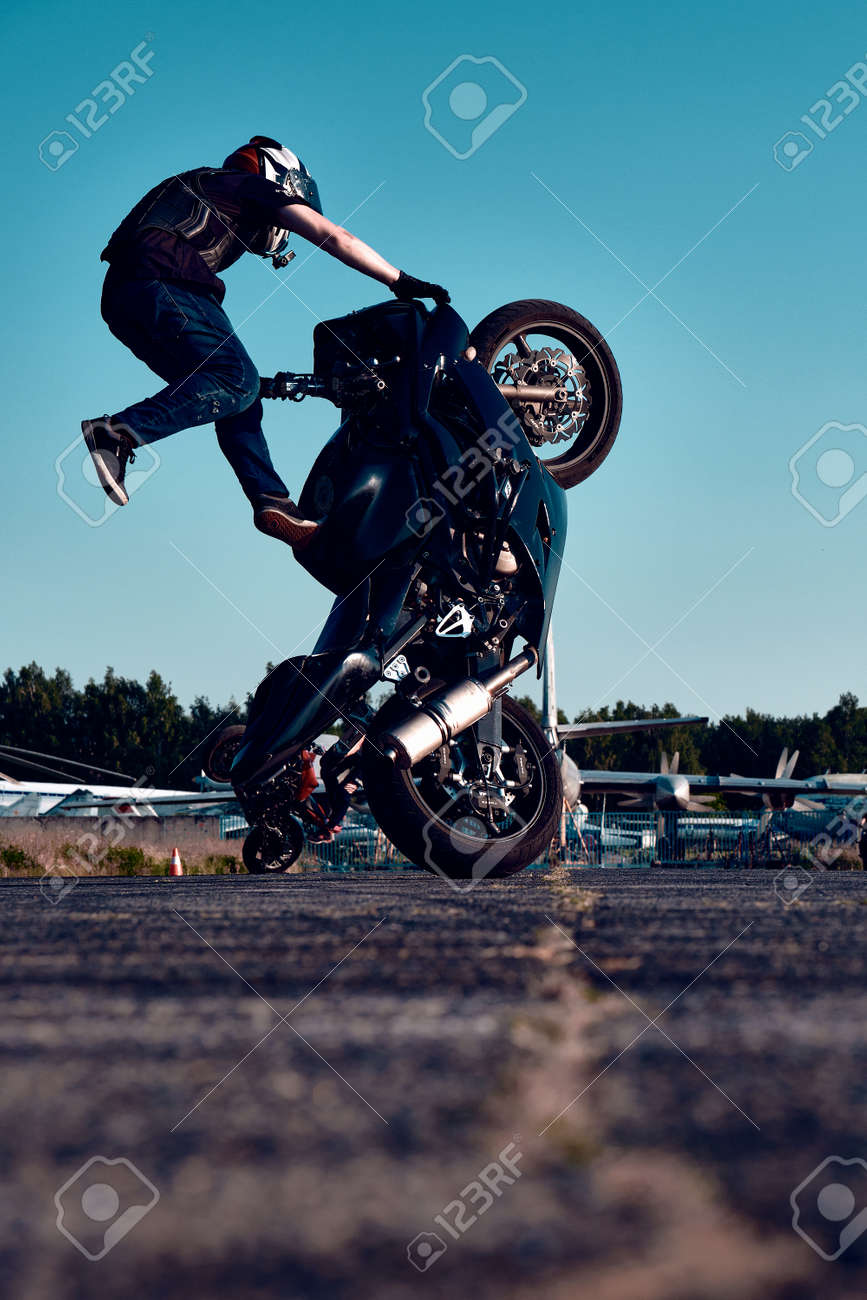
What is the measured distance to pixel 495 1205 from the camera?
0.36 meters

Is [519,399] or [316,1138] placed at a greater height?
[519,399]

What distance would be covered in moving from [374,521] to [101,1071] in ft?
10.1

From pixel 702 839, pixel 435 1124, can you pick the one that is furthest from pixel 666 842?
pixel 435 1124

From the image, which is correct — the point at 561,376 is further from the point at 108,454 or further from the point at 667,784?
the point at 667,784

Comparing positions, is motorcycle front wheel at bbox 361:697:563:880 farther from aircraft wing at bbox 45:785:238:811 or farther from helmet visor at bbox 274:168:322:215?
aircraft wing at bbox 45:785:238:811

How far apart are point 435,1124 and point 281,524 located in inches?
131

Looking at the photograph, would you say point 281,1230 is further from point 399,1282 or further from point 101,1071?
point 101,1071

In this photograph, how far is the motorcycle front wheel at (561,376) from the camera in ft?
14.4

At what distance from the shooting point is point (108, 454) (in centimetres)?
294

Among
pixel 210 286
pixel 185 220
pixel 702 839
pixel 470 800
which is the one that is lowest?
pixel 702 839

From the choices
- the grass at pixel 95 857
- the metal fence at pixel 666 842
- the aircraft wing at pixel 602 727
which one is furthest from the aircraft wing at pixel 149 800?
the aircraft wing at pixel 602 727

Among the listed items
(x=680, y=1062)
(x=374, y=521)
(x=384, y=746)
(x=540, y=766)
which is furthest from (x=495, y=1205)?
(x=540, y=766)

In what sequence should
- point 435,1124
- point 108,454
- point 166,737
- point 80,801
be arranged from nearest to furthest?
point 435,1124 → point 108,454 → point 80,801 → point 166,737

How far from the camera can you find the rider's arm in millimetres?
3619
